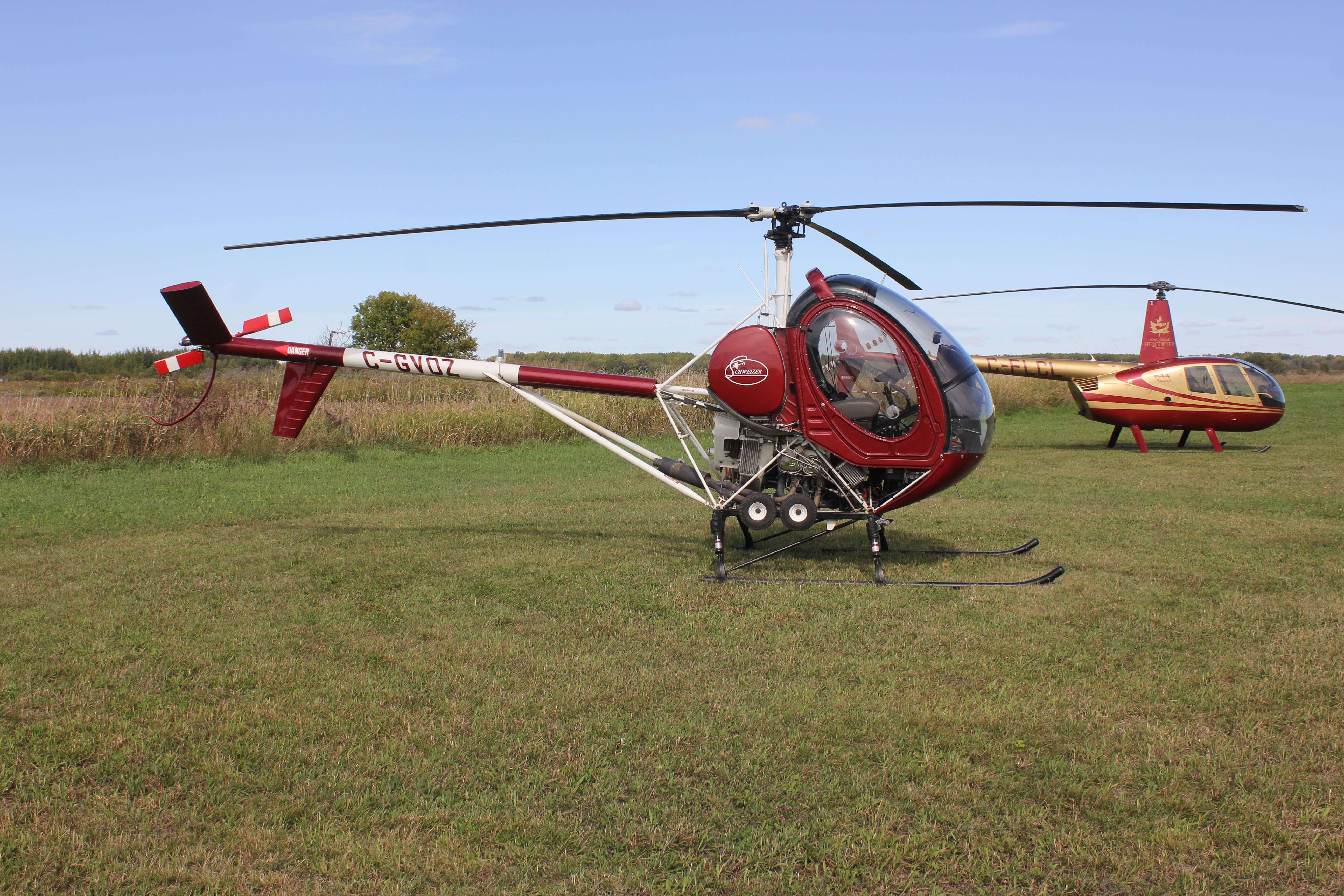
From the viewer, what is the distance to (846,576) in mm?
7418

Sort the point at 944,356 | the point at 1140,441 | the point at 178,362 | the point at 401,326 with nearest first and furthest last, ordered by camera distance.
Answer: the point at 944,356 < the point at 178,362 < the point at 1140,441 < the point at 401,326

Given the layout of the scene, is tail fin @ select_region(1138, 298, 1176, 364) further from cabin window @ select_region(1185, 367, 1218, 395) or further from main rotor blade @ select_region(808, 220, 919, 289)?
main rotor blade @ select_region(808, 220, 919, 289)

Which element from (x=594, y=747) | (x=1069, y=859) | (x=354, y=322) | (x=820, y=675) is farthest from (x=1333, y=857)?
(x=354, y=322)

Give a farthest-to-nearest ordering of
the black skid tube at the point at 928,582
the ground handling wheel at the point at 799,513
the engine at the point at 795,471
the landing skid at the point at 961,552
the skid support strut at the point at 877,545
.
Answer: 1. the landing skid at the point at 961,552
2. the engine at the point at 795,471
3. the ground handling wheel at the point at 799,513
4. the skid support strut at the point at 877,545
5. the black skid tube at the point at 928,582

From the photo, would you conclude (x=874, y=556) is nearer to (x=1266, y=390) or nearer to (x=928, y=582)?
(x=928, y=582)

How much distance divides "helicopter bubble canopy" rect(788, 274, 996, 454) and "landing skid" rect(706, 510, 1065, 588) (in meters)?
0.94

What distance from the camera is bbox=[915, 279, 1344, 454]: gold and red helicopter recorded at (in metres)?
17.9

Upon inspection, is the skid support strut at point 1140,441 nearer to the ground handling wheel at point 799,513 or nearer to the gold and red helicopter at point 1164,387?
the gold and red helicopter at point 1164,387

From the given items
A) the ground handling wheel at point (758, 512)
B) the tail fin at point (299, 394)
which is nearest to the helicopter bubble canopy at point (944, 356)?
the ground handling wheel at point (758, 512)

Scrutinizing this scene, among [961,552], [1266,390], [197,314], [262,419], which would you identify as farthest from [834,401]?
[1266,390]

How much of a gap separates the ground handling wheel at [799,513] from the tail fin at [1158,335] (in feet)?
47.6

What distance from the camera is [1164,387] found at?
18.2m

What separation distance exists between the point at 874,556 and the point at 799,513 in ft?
2.20

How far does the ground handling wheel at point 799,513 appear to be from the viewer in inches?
281
